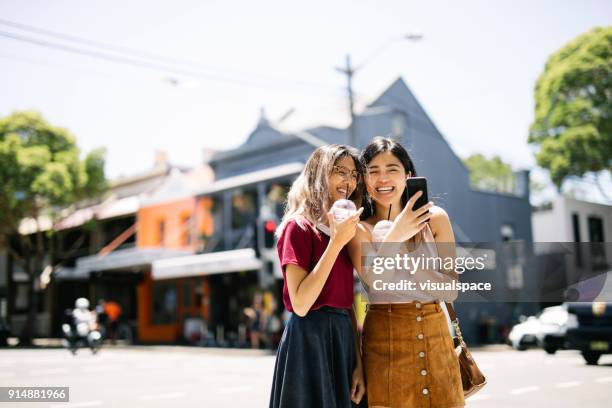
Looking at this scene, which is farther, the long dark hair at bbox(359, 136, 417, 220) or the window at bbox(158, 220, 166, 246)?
the window at bbox(158, 220, 166, 246)

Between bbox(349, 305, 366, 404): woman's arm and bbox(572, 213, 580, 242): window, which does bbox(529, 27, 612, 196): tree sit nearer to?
bbox(572, 213, 580, 242): window

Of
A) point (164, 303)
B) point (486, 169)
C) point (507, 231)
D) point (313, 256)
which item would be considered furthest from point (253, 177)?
point (486, 169)

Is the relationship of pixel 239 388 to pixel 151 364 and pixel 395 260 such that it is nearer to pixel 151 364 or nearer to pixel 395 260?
pixel 151 364

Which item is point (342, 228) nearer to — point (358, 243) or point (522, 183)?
point (358, 243)

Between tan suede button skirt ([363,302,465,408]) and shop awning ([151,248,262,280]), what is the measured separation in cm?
1989

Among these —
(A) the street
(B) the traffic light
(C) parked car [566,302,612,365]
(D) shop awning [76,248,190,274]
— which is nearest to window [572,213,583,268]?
(A) the street

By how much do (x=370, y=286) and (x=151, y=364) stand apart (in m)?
13.7

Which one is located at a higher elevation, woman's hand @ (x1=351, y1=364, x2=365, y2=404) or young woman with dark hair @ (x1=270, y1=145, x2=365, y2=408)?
young woman with dark hair @ (x1=270, y1=145, x2=365, y2=408)

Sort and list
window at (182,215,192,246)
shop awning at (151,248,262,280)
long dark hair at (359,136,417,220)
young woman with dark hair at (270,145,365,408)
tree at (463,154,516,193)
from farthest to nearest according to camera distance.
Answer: tree at (463,154,516,193)
window at (182,215,192,246)
shop awning at (151,248,262,280)
long dark hair at (359,136,417,220)
young woman with dark hair at (270,145,365,408)

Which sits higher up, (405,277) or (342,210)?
(342,210)

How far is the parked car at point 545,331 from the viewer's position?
1720cm

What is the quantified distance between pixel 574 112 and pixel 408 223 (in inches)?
855

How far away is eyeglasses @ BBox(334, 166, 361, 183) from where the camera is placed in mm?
3016

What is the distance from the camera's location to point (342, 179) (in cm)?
302
